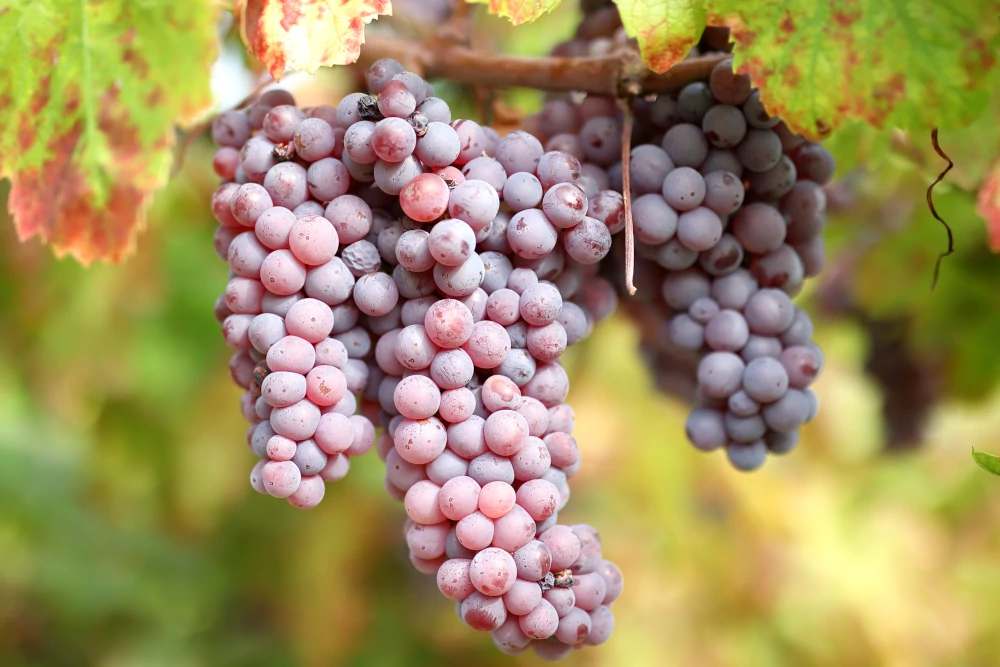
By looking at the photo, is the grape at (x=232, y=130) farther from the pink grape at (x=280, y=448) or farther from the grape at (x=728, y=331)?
the grape at (x=728, y=331)

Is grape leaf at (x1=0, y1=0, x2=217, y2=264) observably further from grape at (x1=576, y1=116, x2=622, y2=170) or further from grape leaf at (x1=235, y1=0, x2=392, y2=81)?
grape at (x1=576, y1=116, x2=622, y2=170)

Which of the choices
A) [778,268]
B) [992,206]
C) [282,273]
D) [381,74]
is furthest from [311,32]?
[992,206]

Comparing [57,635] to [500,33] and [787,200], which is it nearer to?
[500,33]

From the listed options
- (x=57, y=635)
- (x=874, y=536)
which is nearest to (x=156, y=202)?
(x=57, y=635)

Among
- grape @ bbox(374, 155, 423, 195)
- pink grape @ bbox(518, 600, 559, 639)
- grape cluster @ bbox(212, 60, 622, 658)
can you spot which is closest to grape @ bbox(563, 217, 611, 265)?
grape cluster @ bbox(212, 60, 622, 658)

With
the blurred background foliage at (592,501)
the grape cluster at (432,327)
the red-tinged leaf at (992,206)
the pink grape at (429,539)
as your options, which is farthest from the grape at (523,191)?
the blurred background foliage at (592,501)

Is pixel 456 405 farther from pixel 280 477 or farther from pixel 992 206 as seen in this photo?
pixel 992 206
